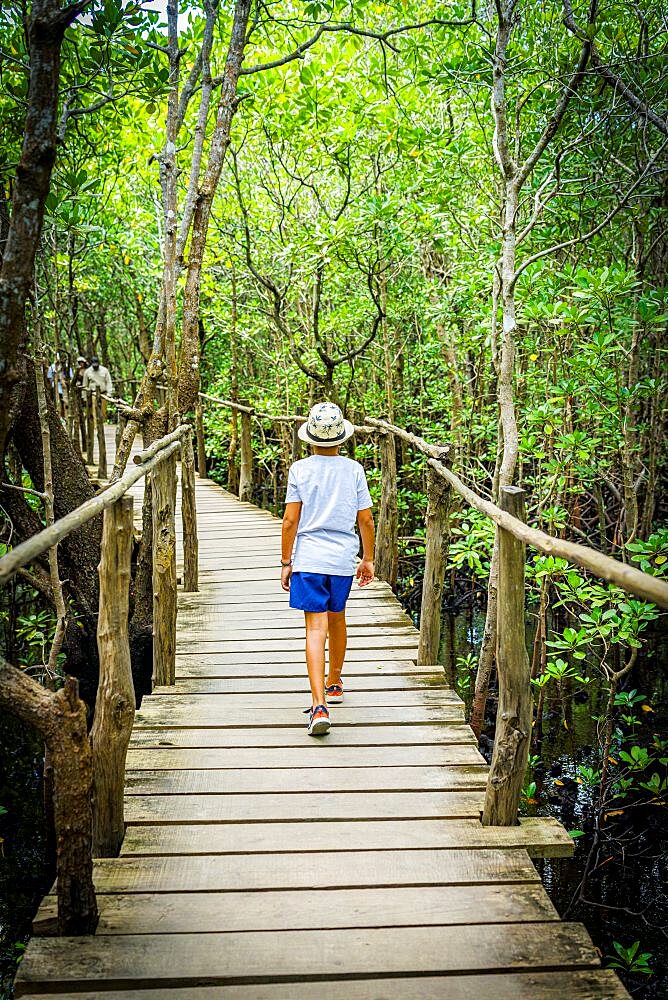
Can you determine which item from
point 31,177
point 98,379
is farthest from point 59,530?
point 98,379

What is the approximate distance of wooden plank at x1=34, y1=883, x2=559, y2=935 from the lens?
2.35 m

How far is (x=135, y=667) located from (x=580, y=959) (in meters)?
6.07

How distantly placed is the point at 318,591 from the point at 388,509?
101 inches

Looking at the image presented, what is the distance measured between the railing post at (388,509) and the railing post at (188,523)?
1.42 meters

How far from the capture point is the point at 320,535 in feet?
12.2

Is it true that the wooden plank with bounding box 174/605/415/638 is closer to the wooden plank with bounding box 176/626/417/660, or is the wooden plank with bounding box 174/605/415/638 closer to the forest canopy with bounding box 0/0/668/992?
the wooden plank with bounding box 176/626/417/660

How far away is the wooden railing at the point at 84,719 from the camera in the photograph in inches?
85.9

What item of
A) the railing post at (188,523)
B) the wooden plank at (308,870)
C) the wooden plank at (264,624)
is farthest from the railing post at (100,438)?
the wooden plank at (308,870)

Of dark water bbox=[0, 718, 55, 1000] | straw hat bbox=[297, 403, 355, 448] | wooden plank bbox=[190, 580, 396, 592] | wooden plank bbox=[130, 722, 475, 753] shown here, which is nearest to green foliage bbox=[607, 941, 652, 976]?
wooden plank bbox=[130, 722, 475, 753]

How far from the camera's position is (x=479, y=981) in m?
2.15

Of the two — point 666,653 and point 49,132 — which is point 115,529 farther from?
point 666,653

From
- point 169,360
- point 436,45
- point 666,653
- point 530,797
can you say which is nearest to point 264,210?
point 436,45

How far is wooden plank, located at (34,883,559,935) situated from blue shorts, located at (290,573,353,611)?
1.37m

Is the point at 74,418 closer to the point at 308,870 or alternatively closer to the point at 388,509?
the point at 388,509
